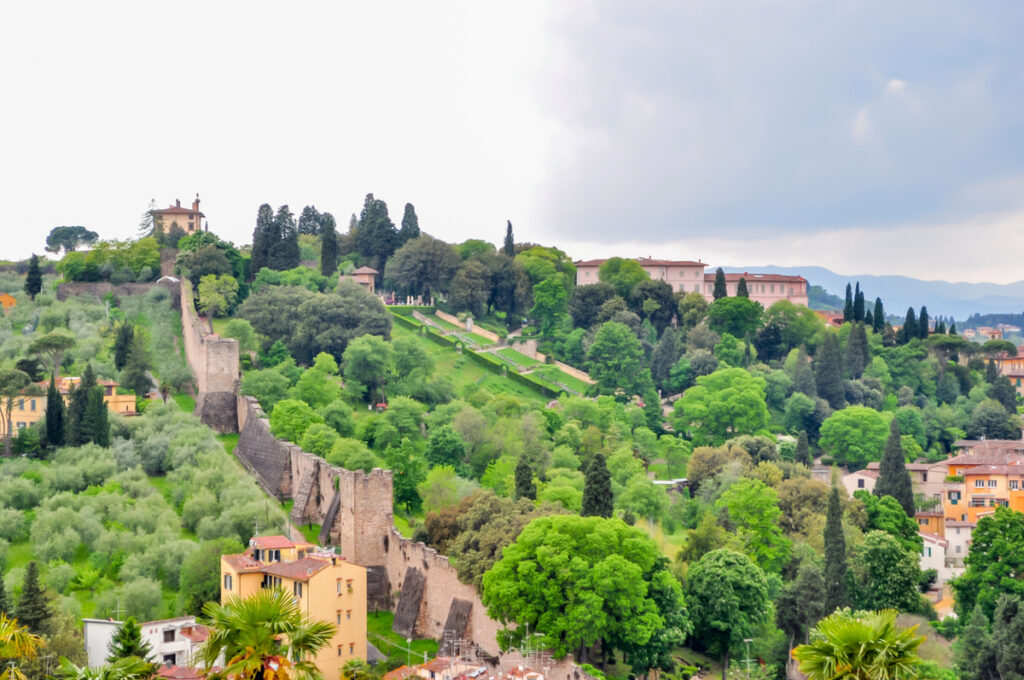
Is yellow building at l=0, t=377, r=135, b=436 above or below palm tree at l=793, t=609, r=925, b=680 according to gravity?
below

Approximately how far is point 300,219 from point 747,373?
4891 cm

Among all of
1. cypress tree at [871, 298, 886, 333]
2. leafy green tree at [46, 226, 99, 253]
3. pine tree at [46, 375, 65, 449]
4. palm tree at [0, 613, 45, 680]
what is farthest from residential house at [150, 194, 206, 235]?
palm tree at [0, 613, 45, 680]

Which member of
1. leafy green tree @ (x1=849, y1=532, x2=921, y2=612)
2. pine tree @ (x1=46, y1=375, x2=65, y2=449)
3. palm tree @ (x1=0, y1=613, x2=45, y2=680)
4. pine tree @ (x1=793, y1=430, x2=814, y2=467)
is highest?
palm tree @ (x1=0, y1=613, x2=45, y2=680)

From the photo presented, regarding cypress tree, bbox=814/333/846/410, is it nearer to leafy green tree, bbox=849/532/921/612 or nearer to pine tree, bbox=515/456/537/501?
leafy green tree, bbox=849/532/921/612

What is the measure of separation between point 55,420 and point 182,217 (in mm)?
45360

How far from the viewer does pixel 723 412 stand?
76.2m

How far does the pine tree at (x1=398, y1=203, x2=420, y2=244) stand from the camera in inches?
4028

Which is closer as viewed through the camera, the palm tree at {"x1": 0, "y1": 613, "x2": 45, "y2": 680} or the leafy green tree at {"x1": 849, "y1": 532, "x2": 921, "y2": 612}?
the palm tree at {"x1": 0, "y1": 613, "x2": 45, "y2": 680}

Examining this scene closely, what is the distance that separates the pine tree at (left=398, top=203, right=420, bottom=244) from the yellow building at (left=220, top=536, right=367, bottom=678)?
61.2 m

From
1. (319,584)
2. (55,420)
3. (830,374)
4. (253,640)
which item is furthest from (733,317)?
(253,640)

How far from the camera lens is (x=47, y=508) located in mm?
49438

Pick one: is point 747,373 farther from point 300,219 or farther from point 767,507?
point 300,219

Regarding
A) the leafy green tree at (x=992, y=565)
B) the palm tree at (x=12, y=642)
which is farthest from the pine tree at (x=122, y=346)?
the palm tree at (x=12, y=642)

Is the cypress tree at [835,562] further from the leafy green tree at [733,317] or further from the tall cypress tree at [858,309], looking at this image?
the tall cypress tree at [858,309]
